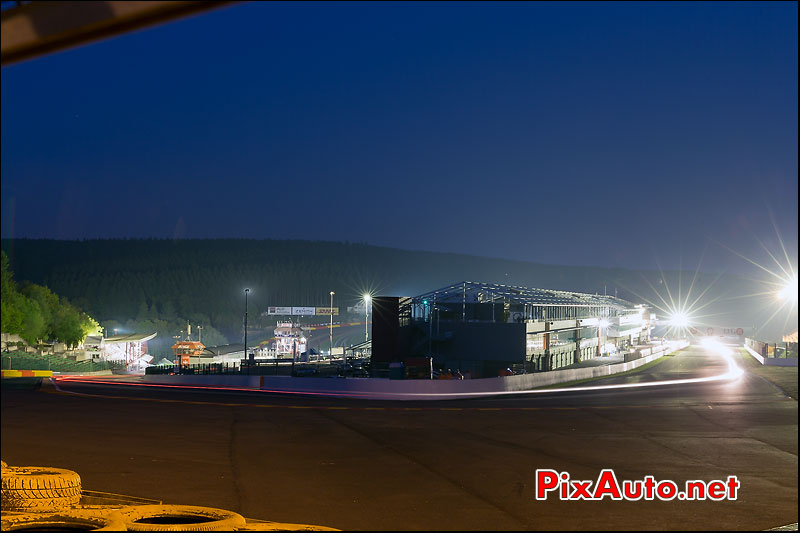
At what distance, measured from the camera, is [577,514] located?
44.7 feet

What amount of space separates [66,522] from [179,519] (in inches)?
64.9

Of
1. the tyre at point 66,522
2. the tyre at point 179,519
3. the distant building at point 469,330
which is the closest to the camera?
the tyre at point 66,522

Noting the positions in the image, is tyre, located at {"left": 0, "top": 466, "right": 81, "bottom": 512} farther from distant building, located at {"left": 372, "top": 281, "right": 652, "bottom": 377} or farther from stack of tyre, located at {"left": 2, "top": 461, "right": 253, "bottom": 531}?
distant building, located at {"left": 372, "top": 281, "right": 652, "bottom": 377}

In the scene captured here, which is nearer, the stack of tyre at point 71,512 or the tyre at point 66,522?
the tyre at point 66,522

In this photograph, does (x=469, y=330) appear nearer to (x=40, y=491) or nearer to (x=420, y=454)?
(x=420, y=454)

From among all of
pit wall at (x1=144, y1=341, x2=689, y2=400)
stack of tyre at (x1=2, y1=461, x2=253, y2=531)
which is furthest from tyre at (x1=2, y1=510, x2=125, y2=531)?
pit wall at (x1=144, y1=341, x2=689, y2=400)

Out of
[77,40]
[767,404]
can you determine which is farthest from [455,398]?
[77,40]

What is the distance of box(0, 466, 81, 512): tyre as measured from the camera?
38.6 ft

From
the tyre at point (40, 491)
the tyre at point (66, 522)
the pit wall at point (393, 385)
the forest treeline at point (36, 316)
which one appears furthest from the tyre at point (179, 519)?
the forest treeline at point (36, 316)

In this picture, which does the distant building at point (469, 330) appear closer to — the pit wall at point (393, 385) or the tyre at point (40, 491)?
the pit wall at point (393, 385)

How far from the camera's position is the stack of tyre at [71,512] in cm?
1008

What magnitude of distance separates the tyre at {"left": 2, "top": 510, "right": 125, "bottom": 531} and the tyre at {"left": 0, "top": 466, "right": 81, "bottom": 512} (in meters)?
1.34

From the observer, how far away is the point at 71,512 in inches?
424

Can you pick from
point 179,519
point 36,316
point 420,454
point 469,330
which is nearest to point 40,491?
point 179,519
